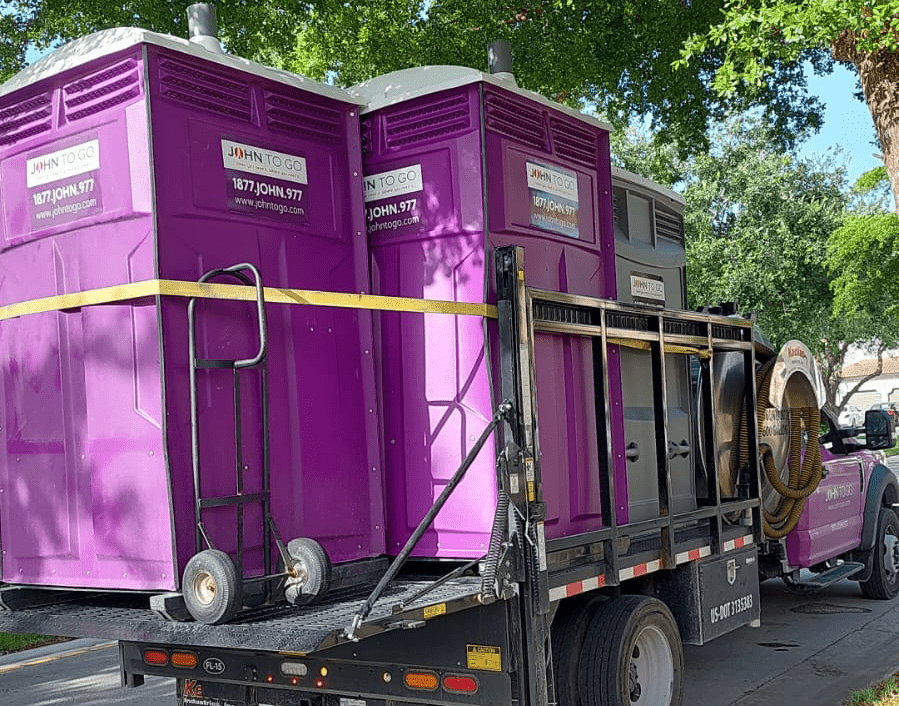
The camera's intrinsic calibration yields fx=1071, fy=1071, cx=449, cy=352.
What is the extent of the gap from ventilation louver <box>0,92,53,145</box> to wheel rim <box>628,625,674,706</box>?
3.89 metres

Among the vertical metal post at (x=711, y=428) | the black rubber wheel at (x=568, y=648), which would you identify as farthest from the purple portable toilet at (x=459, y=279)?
the vertical metal post at (x=711, y=428)

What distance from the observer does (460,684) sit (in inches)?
186

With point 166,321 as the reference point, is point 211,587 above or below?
below

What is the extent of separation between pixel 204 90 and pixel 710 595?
409cm

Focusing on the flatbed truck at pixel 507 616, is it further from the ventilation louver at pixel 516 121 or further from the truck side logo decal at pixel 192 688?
the ventilation louver at pixel 516 121

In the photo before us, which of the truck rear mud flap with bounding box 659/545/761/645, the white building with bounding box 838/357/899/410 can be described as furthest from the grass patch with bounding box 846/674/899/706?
the white building with bounding box 838/357/899/410

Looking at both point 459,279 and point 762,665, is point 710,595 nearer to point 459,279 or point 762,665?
point 762,665

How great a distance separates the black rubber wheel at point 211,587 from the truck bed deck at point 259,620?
0.06 meters

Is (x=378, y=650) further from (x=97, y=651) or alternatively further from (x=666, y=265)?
(x=97, y=651)

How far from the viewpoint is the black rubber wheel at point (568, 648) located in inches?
211

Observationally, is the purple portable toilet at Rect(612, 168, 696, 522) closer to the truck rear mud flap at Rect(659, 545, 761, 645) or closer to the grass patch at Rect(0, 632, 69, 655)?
the truck rear mud flap at Rect(659, 545, 761, 645)

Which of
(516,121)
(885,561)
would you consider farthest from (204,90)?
(885,561)

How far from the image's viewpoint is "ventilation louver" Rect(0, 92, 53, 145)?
490cm

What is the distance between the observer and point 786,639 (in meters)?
8.88
